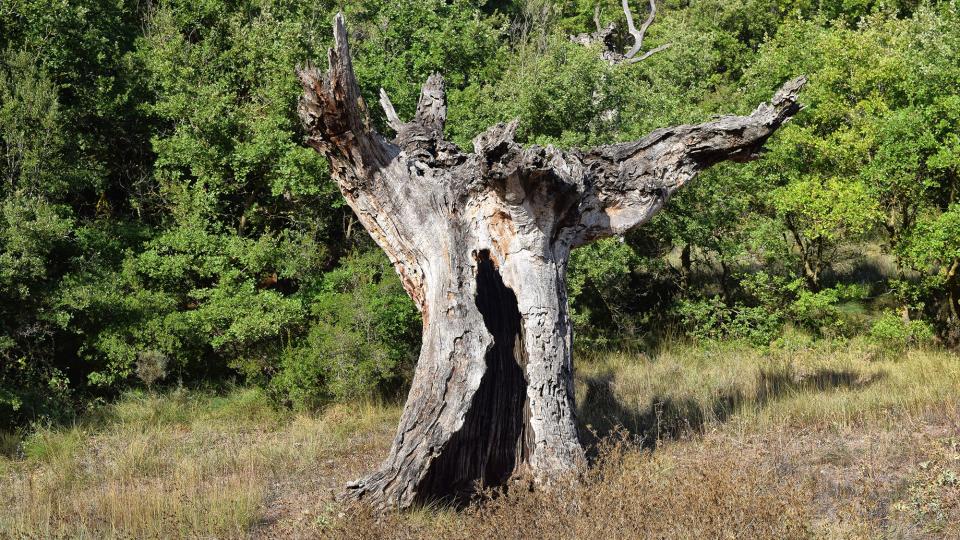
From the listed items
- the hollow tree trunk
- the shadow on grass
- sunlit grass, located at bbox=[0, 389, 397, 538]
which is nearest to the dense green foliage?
sunlit grass, located at bbox=[0, 389, 397, 538]

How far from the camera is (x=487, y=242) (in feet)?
25.1

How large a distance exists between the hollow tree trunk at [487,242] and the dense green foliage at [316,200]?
5004 millimetres

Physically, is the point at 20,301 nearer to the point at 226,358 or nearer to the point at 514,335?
the point at 226,358

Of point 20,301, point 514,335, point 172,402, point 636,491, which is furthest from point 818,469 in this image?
point 20,301

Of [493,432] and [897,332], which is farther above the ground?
[493,432]

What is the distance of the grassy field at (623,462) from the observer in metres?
5.99

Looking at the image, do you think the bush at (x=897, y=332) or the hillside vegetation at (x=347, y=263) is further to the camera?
the bush at (x=897, y=332)

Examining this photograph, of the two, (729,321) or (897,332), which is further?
(729,321)

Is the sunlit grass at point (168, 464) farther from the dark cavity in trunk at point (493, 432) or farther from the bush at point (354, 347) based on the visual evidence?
the dark cavity in trunk at point (493, 432)

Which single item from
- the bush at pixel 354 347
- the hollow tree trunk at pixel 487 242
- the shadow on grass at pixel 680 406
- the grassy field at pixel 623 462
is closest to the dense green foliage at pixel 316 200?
the bush at pixel 354 347

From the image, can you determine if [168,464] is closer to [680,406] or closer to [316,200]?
[680,406]

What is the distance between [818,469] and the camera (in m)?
7.66

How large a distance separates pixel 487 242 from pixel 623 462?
2210 mm

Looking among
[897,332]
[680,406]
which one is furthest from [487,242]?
[897,332]
